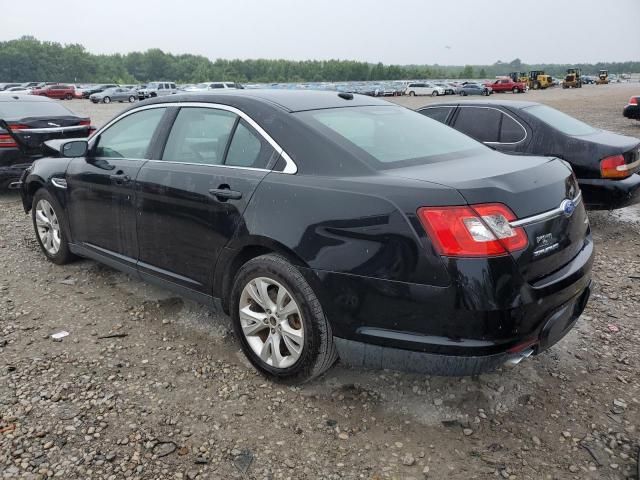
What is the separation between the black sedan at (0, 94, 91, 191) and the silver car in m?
42.7

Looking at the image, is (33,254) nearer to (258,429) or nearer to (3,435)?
(3,435)

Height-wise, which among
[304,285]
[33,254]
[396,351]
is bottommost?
[33,254]

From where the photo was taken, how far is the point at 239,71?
139250 mm

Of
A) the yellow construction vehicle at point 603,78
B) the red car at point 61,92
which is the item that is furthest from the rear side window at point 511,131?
the yellow construction vehicle at point 603,78

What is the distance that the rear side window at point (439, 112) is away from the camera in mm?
7051

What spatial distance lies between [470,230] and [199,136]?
196 cm

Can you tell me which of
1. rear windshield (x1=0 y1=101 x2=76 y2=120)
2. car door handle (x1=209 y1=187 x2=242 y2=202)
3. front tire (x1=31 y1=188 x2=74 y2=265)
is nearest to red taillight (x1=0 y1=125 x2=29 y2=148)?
rear windshield (x1=0 y1=101 x2=76 y2=120)

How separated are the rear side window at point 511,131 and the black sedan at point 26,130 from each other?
19.5 feet

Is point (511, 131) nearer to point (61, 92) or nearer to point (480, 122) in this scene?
point (480, 122)

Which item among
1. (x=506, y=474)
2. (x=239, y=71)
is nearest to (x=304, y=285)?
(x=506, y=474)

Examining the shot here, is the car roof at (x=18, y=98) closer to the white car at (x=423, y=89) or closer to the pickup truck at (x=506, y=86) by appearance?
the pickup truck at (x=506, y=86)

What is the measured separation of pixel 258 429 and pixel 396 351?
813 mm

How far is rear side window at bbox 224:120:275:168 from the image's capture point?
3.03 metres

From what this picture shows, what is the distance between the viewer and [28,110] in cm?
786
